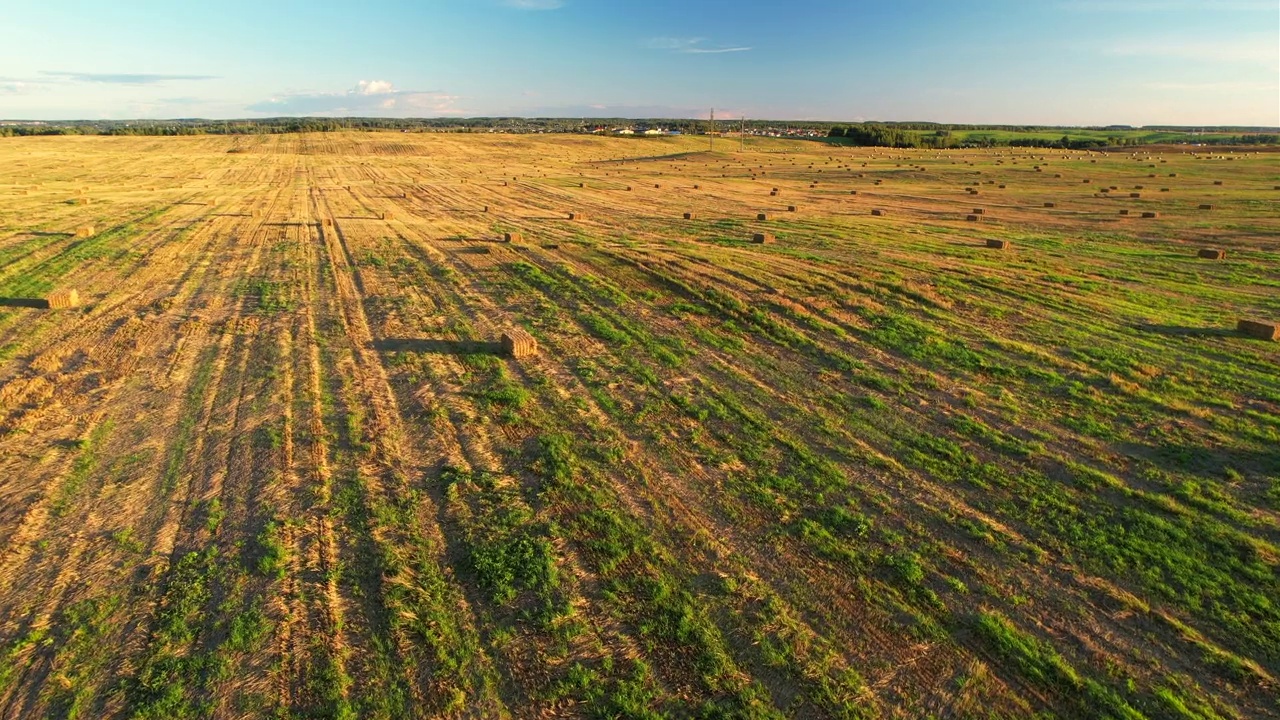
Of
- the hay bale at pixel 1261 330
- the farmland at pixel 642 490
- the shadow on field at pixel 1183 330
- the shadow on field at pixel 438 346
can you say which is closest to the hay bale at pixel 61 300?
the farmland at pixel 642 490

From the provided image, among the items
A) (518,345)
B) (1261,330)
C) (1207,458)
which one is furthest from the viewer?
(1261,330)

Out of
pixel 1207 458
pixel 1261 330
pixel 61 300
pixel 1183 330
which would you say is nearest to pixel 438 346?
pixel 61 300

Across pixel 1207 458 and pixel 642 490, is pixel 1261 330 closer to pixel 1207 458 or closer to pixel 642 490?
pixel 1207 458

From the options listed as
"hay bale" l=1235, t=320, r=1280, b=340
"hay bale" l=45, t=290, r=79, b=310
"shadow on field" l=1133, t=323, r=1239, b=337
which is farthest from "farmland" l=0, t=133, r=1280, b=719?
"hay bale" l=45, t=290, r=79, b=310

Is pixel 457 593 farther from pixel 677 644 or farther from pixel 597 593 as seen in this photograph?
pixel 677 644

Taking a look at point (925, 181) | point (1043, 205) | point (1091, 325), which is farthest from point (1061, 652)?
point (925, 181)

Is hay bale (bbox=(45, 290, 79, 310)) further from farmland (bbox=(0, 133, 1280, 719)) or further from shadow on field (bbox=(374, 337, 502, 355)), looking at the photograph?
shadow on field (bbox=(374, 337, 502, 355))
